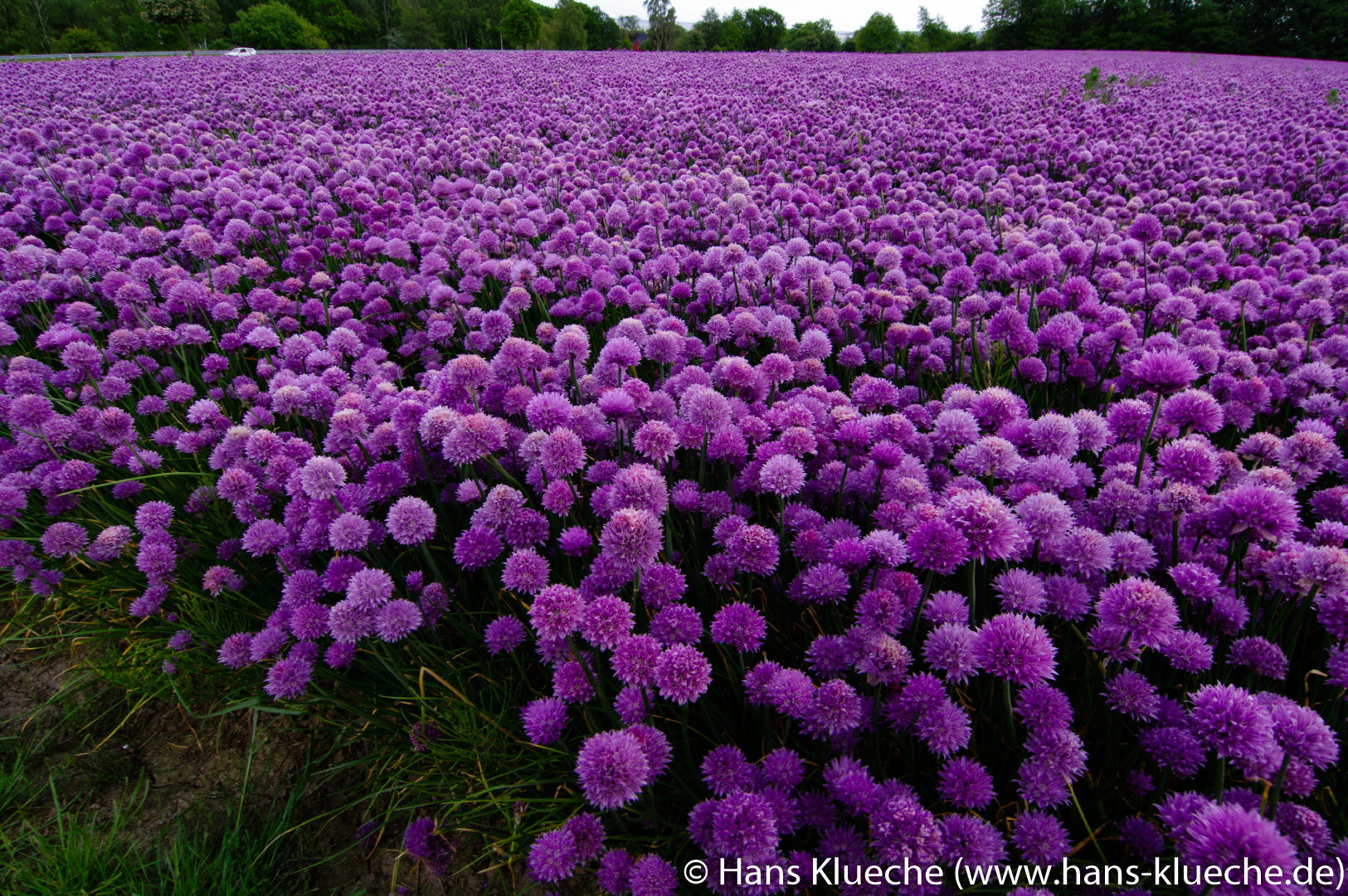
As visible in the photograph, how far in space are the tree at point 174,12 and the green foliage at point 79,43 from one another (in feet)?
74.9

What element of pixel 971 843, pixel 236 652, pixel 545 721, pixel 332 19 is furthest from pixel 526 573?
pixel 332 19

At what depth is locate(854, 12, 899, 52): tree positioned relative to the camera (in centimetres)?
4384

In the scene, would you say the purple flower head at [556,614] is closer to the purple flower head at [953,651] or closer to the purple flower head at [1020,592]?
the purple flower head at [953,651]

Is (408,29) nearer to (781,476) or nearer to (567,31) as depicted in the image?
(567,31)

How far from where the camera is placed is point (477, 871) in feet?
5.88

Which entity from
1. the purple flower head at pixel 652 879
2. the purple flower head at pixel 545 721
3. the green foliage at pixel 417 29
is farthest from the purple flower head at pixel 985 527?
the green foliage at pixel 417 29

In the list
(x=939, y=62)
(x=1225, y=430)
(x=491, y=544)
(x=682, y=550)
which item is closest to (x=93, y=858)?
(x=491, y=544)

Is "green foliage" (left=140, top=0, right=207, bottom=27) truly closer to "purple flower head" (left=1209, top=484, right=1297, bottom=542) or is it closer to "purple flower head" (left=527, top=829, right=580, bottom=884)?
"purple flower head" (left=527, top=829, right=580, bottom=884)

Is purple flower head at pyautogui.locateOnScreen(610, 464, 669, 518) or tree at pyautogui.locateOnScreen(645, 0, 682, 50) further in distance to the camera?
tree at pyautogui.locateOnScreen(645, 0, 682, 50)

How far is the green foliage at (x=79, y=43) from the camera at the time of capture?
43.8m

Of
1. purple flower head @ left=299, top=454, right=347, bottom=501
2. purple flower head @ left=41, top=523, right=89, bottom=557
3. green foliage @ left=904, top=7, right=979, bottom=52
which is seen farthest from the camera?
green foliage @ left=904, top=7, right=979, bottom=52

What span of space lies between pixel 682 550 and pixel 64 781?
94.2 inches

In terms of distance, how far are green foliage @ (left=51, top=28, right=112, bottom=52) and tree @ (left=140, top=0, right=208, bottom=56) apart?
74.9 feet

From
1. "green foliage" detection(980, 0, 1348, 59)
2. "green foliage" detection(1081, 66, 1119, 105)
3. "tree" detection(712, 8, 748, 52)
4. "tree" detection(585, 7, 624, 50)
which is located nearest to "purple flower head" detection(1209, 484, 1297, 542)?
"green foliage" detection(1081, 66, 1119, 105)
